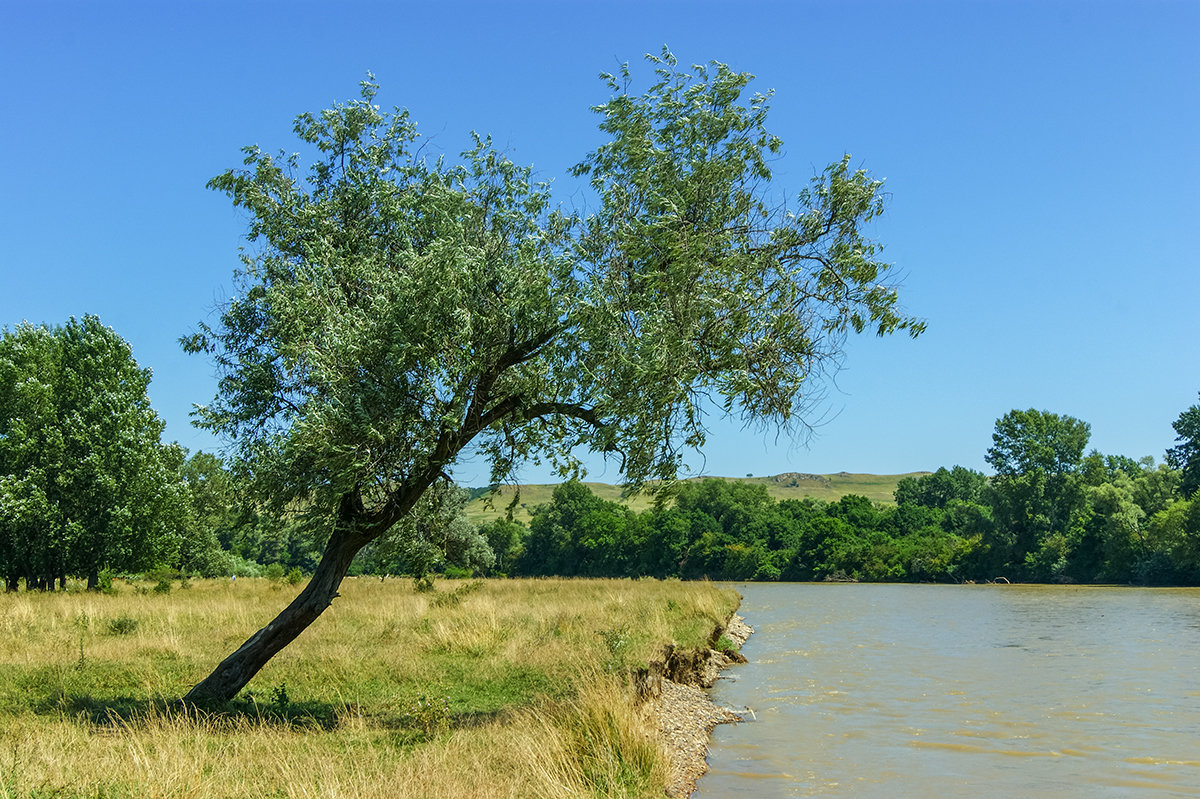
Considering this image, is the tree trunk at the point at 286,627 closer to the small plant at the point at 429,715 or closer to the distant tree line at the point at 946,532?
the small plant at the point at 429,715

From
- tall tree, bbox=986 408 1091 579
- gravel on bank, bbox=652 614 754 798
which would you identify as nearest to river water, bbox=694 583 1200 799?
gravel on bank, bbox=652 614 754 798

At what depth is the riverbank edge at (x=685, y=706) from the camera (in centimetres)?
1102

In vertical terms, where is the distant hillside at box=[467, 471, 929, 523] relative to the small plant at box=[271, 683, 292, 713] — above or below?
above

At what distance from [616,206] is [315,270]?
3941 mm

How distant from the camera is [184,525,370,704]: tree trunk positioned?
11883 millimetres

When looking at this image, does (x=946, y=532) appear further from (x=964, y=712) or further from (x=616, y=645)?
(x=616, y=645)

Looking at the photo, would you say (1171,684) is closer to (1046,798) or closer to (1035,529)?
(1046,798)

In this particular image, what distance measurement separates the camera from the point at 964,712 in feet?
53.8

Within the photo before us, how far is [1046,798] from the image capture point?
417 inches

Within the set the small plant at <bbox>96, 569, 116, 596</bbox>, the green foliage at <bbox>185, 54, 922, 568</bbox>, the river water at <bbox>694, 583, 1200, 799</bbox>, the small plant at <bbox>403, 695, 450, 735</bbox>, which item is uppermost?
the green foliage at <bbox>185, 54, 922, 568</bbox>

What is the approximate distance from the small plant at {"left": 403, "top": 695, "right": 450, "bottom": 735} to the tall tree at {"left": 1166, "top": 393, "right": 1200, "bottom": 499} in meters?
81.7

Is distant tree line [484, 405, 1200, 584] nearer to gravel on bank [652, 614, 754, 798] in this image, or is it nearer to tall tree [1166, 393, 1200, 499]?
tall tree [1166, 393, 1200, 499]

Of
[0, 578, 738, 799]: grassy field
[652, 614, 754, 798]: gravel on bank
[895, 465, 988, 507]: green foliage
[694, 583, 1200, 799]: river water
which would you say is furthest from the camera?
[895, 465, 988, 507]: green foliage

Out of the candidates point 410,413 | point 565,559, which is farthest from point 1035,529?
point 410,413
